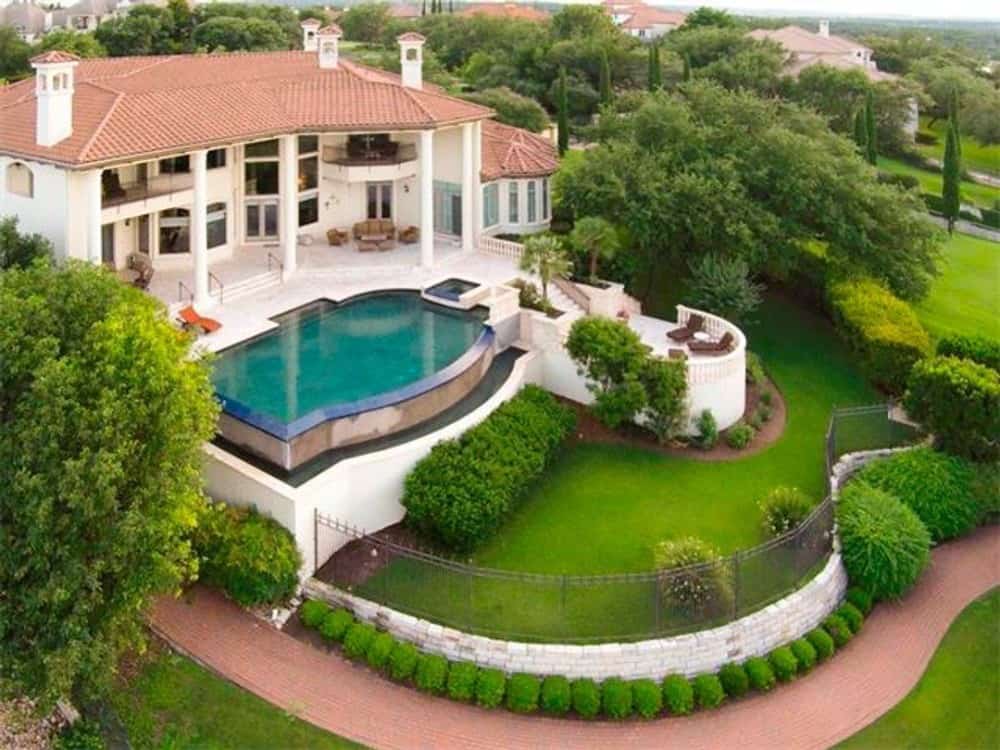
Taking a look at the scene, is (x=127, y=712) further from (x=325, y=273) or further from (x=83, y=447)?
(x=325, y=273)

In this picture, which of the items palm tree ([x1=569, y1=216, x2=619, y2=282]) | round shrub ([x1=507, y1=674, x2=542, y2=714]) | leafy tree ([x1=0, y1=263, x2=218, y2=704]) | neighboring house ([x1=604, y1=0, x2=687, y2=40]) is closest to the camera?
leafy tree ([x1=0, y1=263, x2=218, y2=704])

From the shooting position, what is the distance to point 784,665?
2275 cm

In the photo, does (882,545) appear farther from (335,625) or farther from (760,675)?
(335,625)

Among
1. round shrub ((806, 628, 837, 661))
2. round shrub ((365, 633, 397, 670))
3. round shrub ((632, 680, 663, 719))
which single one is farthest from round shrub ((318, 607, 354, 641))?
round shrub ((806, 628, 837, 661))

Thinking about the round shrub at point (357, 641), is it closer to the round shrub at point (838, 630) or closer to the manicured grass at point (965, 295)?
the round shrub at point (838, 630)

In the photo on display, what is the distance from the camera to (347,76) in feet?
134

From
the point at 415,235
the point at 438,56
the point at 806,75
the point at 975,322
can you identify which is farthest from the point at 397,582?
the point at 438,56

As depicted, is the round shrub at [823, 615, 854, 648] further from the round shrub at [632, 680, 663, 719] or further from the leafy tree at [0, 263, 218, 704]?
the leafy tree at [0, 263, 218, 704]

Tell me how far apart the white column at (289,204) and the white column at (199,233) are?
377 cm

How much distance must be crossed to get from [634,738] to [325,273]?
2260cm

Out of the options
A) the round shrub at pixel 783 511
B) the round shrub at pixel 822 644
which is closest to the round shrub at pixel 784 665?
the round shrub at pixel 822 644

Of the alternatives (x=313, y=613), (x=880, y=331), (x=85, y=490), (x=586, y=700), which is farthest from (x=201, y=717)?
(x=880, y=331)

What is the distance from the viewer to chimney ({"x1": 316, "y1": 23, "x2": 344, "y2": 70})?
137 ft

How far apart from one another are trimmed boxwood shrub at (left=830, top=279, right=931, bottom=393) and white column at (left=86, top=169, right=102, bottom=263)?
25162 mm
